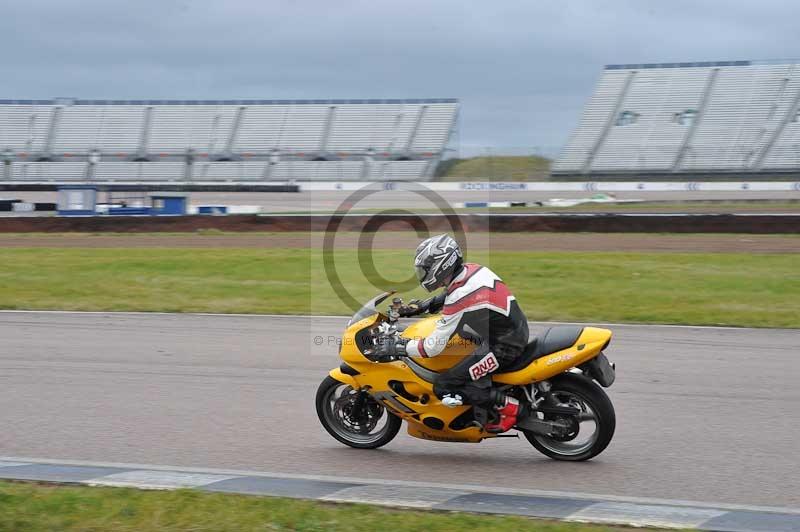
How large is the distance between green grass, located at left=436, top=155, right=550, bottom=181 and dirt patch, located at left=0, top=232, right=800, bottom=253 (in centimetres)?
1588

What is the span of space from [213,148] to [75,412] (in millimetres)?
55278

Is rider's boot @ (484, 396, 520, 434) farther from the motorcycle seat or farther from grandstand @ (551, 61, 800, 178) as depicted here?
grandstand @ (551, 61, 800, 178)

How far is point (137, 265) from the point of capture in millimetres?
19734

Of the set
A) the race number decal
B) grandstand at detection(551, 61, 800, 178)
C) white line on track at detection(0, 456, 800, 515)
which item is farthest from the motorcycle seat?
grandstand at detection(551, 61, 800, 178)

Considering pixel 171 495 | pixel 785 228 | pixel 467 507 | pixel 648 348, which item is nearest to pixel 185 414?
pixel 171 495

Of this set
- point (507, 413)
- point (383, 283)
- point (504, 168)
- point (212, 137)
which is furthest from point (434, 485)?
point (212, 137)

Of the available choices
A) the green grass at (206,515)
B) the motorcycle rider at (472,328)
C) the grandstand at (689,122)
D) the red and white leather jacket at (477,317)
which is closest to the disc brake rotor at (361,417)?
the motorcycle rider at (472,328)

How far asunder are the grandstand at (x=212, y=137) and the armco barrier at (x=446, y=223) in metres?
24.4

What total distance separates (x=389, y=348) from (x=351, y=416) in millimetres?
733

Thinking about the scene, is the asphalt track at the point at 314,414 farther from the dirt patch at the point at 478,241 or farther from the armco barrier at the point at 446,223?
the armco barrier at the point at 446,223

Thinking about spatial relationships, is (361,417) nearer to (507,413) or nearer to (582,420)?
A: (507,413)

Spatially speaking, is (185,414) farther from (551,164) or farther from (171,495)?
(551,164)

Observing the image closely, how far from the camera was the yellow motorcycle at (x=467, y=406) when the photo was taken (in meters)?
6.18

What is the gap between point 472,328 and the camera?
6.23 meters
